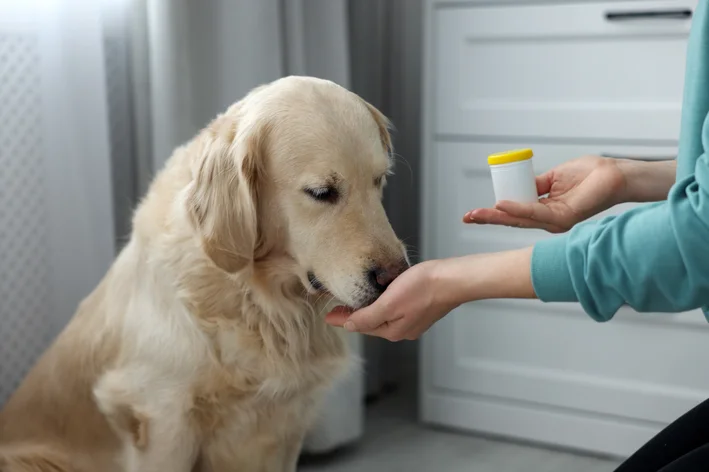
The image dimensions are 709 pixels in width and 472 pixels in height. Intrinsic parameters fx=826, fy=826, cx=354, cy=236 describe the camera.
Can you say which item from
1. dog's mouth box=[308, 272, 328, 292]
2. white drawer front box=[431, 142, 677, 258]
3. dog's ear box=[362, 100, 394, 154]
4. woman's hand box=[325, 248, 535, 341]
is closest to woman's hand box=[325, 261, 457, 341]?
woman's hand box=[325, 248, 535, 341]

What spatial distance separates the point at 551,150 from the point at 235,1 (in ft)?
2.52

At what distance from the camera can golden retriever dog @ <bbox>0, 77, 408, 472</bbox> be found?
1.11 m

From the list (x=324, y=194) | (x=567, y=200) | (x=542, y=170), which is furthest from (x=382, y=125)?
(x=542, y=170)

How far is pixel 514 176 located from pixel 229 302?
0.45 m

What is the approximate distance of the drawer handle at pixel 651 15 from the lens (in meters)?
1.69

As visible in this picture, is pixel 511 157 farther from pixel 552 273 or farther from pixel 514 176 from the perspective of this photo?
pixel 552 273

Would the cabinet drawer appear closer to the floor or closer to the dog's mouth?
the floor

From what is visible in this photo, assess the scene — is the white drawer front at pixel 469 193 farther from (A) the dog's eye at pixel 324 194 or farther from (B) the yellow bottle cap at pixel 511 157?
(A) the dog's eye at pixel 324 194

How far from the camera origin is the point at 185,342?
118 cm

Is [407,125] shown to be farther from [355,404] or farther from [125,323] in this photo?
[125,323]

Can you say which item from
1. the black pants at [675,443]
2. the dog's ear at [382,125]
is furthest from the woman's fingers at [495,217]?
the black pants at [675,443]

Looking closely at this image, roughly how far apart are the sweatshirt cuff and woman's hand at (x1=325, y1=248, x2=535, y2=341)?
17mm

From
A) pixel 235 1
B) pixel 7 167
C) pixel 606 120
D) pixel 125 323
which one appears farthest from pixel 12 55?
pixel 606 120

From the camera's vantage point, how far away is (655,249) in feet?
2.73
